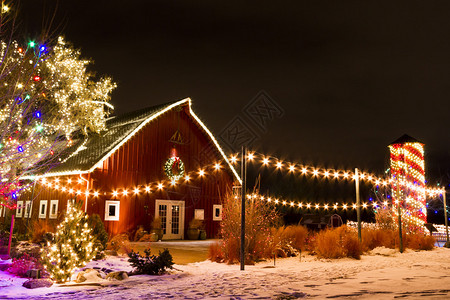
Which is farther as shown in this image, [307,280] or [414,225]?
[414,225]

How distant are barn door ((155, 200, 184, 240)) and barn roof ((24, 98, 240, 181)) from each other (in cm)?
357

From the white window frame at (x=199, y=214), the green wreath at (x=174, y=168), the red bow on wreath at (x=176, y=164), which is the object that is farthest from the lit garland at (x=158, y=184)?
the white window frame at (x=199, y=214)

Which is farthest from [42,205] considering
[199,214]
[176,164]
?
[199,214]

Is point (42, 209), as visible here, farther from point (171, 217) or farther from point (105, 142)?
point (171, 217)

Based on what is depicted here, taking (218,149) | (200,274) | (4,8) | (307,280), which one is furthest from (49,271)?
(218,149)

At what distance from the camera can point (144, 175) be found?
18.7 meters

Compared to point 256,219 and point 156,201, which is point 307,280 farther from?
point 156,201

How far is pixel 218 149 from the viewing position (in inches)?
829

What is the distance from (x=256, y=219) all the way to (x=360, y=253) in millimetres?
3416

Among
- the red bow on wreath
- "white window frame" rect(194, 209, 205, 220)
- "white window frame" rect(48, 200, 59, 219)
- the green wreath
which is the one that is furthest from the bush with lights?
"white window frame" rect(194, 209, 205, 220)

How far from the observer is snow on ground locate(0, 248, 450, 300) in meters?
6.41

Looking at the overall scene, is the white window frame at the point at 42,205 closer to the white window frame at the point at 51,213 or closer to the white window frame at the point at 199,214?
the white window frame at the point at 51,213

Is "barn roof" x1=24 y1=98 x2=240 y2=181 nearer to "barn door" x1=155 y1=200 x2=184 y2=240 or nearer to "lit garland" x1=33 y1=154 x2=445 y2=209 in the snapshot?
"lit garland" x1=33 y1=154 x2=445 y2=209

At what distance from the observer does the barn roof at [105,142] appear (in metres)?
17.1
